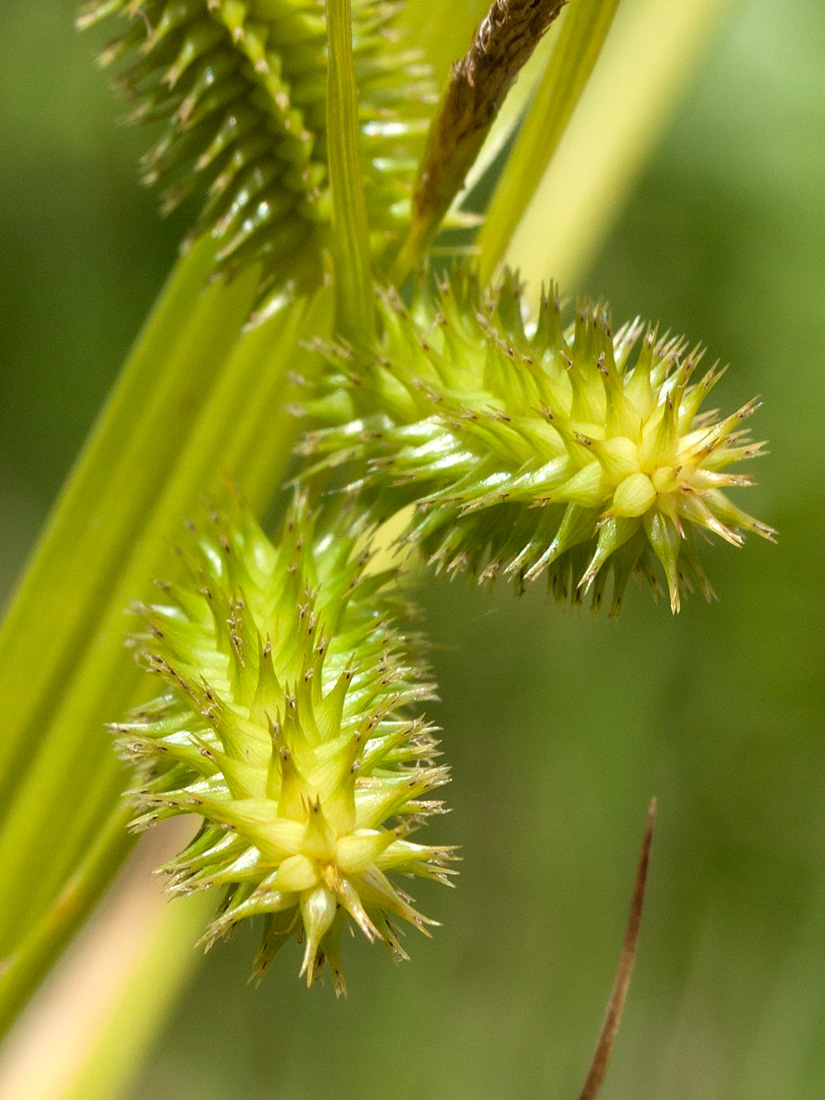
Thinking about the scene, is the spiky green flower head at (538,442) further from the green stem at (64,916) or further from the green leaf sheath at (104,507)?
the green stem at (64,916)

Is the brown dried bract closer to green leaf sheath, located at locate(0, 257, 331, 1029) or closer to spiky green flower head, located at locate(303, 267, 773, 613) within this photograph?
spiky green flower head, located at locate(303, 267, 773, 613)

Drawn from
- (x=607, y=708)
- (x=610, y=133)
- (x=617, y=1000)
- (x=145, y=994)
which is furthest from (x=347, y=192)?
(x=607, y=708)

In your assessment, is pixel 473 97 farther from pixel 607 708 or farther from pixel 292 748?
pixel 607 708

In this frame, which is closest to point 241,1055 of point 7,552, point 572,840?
point 572,840

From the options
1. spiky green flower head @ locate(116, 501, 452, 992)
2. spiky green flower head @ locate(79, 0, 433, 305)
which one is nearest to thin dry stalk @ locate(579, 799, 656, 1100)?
spiky green flower head @ locate(116, 501, 452, 992)

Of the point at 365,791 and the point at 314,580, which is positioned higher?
the point at 314,580

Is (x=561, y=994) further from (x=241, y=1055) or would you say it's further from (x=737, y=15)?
(x=737, y=15)

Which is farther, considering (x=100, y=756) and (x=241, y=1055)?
(x=241, y=1055)
